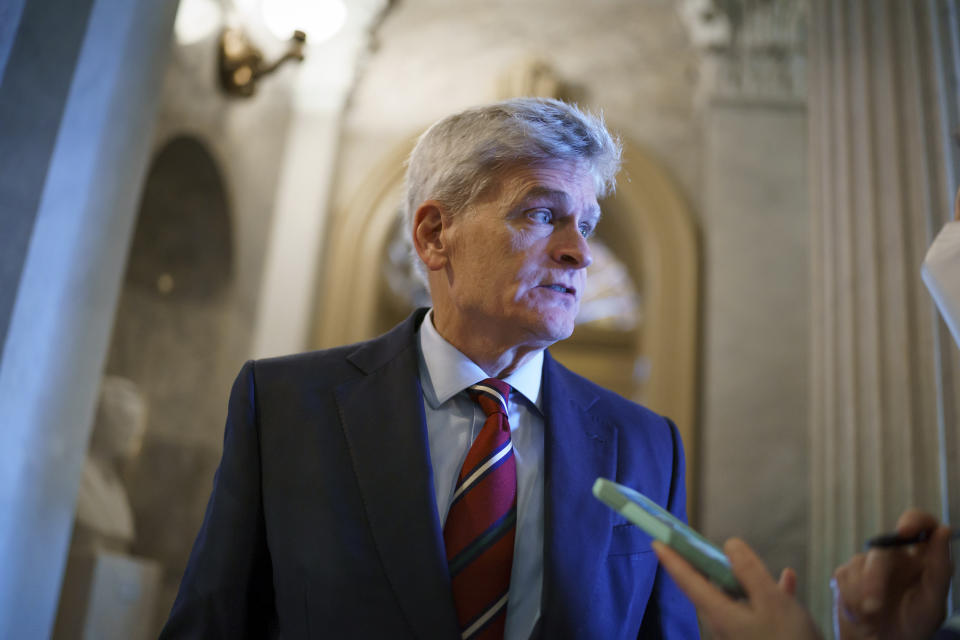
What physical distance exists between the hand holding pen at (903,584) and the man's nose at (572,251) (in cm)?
78

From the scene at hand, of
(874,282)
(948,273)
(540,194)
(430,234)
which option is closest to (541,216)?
(540,194)

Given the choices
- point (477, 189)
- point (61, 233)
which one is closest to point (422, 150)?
point (477, 189)

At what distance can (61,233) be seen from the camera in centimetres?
241

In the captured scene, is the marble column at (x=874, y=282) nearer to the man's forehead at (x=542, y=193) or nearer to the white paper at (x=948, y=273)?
the white paper at (x=948, y=273)

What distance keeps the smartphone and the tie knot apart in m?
0.51

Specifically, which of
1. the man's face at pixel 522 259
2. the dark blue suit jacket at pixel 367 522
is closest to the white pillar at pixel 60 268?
the dark blue suit jacket at pixel 367 522

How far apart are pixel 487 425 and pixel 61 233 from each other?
164 centimetres

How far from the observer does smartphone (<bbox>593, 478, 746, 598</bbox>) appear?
104 centimetres

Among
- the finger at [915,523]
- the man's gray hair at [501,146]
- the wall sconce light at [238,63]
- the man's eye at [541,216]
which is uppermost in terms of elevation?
the wall sconce light at [238,63]

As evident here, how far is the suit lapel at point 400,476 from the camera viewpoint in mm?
1341

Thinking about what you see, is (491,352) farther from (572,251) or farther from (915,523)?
(915,523)

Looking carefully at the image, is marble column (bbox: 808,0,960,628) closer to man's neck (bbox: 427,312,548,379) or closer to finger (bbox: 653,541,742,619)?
man's neck (bbox: 427,312,548,379)

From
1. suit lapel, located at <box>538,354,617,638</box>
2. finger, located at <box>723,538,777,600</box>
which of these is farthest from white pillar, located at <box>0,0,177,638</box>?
finger, located at <box>723,538,777,600</box>

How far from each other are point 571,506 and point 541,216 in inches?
24.0
